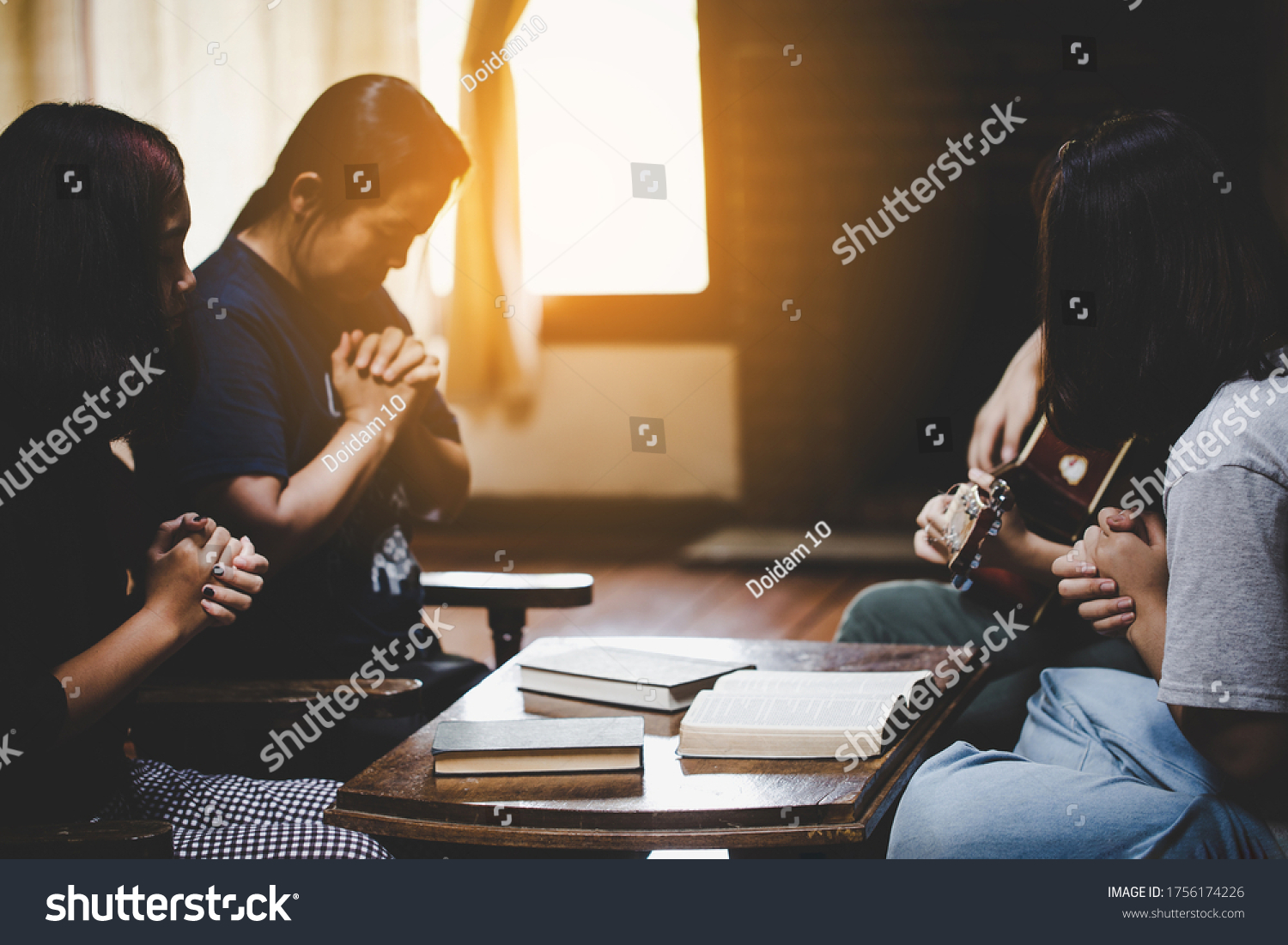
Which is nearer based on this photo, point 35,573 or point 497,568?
point 35,573

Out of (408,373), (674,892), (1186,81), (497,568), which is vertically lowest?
(674,892)

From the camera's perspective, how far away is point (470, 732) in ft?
3.99

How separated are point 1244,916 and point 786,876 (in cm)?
55

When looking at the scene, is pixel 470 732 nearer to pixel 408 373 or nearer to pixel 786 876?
pixel 786 876

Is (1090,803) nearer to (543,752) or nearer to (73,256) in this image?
(543,752)

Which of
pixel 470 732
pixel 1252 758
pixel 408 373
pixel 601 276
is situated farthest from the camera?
pixel 601 276

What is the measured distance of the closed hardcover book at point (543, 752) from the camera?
1162 millimetres

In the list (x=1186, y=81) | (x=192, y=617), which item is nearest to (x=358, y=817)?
(x=192, y=617)

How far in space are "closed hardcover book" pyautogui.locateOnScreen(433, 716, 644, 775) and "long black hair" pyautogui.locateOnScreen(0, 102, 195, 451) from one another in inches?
25.5

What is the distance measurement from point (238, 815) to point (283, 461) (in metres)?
0.52

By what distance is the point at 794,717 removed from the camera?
3.99 feet

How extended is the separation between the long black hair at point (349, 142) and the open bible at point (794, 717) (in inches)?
39.3

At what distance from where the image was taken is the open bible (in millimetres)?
1183

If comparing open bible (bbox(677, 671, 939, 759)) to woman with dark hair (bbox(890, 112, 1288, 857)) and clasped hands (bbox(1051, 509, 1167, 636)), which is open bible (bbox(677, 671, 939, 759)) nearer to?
woman with dark hair (bbox(890, 112, 1288, 857))
